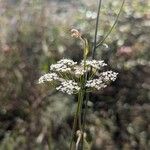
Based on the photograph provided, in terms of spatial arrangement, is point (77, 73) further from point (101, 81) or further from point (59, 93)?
point (59, 93)

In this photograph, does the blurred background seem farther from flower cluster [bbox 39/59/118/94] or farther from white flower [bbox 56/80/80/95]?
white flower [bbox 56/80/80/95]

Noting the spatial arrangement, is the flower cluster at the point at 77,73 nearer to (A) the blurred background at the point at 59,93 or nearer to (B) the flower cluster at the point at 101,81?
(B) the flower cluster at the point at 101,81

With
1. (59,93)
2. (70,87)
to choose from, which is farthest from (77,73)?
(59,93)

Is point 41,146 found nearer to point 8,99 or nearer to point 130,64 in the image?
point 8,99

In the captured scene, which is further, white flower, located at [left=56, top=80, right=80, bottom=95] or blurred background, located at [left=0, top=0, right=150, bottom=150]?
blurred background, located at [left=0, top=0, right=150, bottom=150]

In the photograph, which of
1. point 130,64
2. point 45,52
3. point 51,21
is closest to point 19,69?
point 45,52

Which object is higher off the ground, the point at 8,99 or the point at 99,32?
the point at 99,32

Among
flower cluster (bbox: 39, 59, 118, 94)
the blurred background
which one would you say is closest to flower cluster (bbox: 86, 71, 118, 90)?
flower cluster (bbox: 39, 59, 118, 94)

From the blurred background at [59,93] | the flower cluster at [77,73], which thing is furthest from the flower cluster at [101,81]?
the blurred background at [59,93]
